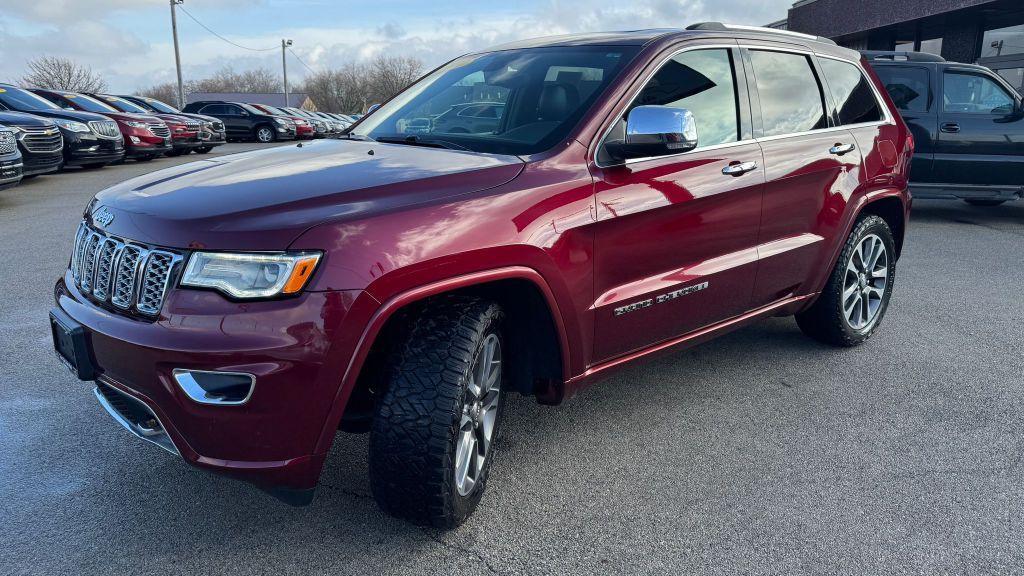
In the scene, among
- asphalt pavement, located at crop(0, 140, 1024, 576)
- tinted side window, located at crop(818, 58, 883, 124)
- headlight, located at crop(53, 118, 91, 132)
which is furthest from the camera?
headlight, located at crop(53, 118, 91, 132)

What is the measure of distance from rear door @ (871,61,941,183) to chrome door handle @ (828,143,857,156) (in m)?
5.82

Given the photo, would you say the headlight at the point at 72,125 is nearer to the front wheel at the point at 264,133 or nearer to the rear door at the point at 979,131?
the rear door at the point at 979,131

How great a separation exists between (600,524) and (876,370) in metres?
2.34

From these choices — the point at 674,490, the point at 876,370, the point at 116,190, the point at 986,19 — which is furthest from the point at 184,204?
the point at 986,19

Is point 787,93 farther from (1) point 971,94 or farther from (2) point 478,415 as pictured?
(1) point 971,94

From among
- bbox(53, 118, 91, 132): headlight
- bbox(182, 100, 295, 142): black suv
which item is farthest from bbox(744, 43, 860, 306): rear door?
bbox(182, 100, 295, 142): black suv

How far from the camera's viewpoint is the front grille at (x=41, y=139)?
1058cm

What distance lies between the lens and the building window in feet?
52.2

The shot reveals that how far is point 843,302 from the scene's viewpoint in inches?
174

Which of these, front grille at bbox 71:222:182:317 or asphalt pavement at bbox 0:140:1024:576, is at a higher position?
front grille at bbox 71:222:182:317

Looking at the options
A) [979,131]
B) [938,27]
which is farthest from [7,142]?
[938,27]

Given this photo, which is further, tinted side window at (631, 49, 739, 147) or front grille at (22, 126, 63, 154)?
front grille at (22, 126, 63, 154)

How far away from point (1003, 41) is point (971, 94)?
936cm

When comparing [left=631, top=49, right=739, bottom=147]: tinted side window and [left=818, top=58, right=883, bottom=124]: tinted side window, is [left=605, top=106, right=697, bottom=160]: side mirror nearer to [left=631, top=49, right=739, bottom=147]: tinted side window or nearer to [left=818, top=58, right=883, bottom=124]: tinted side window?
[left=631, top=49, right=739, bottom=147]: tinted side window
